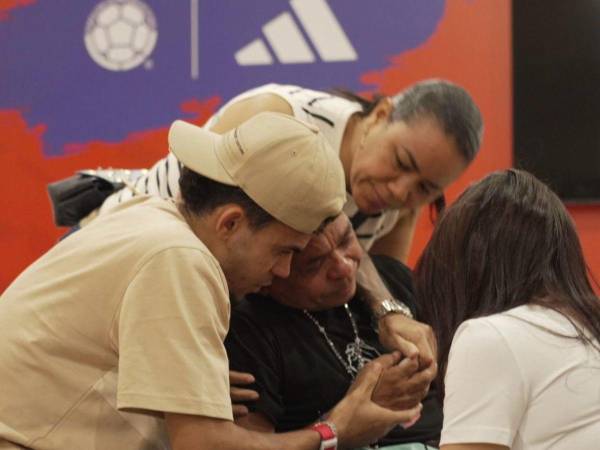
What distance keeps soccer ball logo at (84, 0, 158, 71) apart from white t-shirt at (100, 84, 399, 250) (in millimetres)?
1245

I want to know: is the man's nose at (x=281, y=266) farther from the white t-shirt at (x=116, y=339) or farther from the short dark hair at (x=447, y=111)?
the short dark hair at (x=447, y=111)

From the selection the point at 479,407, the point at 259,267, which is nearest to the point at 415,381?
the point at 259,267

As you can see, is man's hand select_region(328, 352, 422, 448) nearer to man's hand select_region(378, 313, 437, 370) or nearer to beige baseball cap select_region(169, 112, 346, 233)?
man's hand select_region(378, 313, 437, 370)

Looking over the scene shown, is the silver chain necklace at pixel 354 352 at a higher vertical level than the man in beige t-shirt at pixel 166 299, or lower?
lower

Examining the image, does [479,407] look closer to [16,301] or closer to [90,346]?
[90,346]

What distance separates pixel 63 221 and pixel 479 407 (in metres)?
1.27

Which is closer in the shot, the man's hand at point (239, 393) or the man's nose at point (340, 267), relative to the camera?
the man's hand at point (239, 393)

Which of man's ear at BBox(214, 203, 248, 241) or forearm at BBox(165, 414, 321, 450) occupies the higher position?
man's ear at BBox(214, 203, 248, 241)

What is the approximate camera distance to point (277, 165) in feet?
5.42

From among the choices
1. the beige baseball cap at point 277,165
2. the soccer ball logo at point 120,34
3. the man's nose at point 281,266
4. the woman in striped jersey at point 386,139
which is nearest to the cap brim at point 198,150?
the beige baseball cap at point 277,165

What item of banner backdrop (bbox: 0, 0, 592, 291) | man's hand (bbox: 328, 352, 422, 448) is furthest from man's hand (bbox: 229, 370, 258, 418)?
banner backdrop (bbox: 0, 0, 592, 291)

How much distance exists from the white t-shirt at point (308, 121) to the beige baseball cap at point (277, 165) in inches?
17.0

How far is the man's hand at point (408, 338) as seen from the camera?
6.64 feet

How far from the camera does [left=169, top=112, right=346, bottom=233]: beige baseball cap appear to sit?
163 cm
